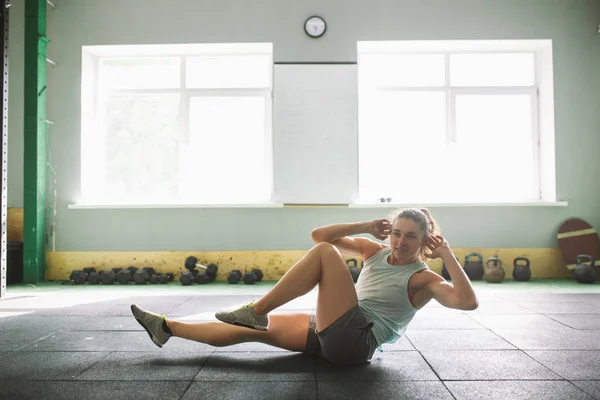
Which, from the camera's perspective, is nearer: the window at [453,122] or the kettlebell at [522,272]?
the kettlebell at [522,272]

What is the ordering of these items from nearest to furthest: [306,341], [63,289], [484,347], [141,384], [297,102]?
[141,384], [306,341], [484,347], [63,289], [297,102]

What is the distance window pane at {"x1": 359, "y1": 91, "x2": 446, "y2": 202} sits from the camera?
5.30 m

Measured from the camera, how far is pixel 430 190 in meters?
5.30

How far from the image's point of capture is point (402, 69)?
17.6ft

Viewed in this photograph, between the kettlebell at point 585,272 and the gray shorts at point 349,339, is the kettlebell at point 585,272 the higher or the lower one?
the lower one

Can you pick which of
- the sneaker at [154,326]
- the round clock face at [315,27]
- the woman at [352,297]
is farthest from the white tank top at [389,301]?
the round clock face at [315,27]

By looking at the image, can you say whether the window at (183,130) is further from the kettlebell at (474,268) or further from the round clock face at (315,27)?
the kettlebell at (474,268)

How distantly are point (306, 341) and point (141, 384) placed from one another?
2.34ft

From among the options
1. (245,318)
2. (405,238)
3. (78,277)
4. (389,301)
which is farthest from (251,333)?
(78,277)

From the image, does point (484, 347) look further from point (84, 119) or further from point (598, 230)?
point (84, 119)

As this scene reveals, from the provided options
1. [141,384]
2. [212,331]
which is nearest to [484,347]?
[212,331]

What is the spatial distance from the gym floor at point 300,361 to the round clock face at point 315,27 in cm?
312

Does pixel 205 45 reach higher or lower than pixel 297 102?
higher

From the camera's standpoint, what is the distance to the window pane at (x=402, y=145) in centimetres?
530
